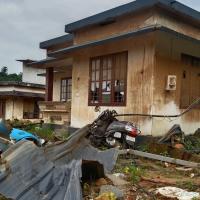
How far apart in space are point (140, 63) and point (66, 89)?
8526 mm

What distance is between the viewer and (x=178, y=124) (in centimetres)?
1226

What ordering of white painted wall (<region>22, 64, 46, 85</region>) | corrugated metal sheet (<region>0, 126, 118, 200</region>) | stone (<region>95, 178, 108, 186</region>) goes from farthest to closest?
white painted wall (<region>22, 64, 46, 85</region>) < stone (<region>95, 178, 108, 186</region>) < corrugated metal sheet (<region>0, 126, 118, 200</region>)

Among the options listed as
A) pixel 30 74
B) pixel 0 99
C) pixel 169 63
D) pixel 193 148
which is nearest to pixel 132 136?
pixel 193 148

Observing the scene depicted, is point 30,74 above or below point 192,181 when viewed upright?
→ above

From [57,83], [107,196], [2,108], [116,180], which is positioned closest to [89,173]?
[116,180]

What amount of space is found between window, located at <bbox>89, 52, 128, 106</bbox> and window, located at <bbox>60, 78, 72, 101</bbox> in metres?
5.78

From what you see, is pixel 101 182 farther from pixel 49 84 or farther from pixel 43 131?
pixel 49 84

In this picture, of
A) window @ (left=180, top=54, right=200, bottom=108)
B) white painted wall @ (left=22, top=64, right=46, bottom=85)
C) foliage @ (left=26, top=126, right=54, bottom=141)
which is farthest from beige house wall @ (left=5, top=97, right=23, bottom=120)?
window @ (left=180, top=54, right=200, bottom=108)

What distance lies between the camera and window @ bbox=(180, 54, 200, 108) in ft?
41.3

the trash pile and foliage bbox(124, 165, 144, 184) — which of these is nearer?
the trash pile

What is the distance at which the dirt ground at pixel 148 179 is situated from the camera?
633 cm

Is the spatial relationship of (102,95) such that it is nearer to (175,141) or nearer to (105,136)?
(105,136)

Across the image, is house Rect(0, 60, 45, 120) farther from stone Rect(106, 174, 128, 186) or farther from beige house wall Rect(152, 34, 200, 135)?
stone Rect(106, 174, 128, 186)

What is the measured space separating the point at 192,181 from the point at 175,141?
397cm
